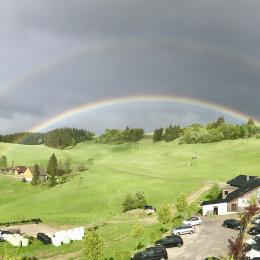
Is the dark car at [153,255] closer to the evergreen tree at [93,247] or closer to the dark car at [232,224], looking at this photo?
the evergreen tree at [93,247]

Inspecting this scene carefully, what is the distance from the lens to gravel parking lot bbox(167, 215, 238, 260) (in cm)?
5959

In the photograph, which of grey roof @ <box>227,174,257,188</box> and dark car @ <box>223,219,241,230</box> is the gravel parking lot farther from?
grey roof @ <box>227,174,257,188</box>

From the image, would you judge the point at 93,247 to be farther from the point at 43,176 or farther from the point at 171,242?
the point at 43,176

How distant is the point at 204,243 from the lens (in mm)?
66188

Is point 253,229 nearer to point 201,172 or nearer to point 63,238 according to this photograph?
point 63,238

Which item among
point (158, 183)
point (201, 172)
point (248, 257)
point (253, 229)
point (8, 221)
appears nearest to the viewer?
point (248, 257)

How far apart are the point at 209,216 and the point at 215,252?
3479 centimetres

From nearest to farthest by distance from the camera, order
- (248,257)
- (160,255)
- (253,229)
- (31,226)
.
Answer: (248,257), (160,255), (253,229), (31,226)

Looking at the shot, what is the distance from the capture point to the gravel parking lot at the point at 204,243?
59594 millimetres

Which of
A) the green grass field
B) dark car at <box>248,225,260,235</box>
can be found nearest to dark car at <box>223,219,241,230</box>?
dark car at <box>248,225,260,235</box>

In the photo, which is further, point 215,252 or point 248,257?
point 215,252

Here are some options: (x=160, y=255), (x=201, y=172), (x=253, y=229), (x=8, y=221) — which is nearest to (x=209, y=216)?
(x=253, y=229)

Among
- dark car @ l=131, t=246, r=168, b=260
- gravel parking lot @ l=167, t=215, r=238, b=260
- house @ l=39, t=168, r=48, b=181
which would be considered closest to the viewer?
dark car @ l=131, t=246, r=168, b=260

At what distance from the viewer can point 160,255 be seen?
5606cm
